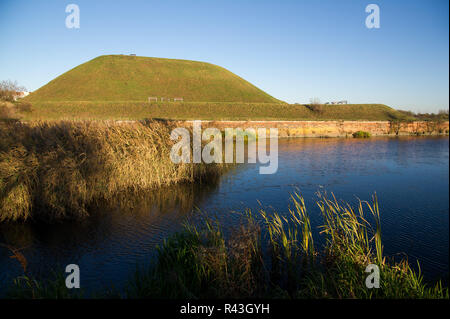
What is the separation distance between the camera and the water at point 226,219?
696 centimetres

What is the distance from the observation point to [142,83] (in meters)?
92.1

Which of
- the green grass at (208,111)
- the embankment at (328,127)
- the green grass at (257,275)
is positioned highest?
the green grass at (208,111)

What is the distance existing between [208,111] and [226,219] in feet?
191

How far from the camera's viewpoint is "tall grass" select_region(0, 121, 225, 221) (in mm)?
9453

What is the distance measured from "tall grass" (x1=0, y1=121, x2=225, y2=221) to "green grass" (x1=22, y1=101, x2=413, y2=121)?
153 feet

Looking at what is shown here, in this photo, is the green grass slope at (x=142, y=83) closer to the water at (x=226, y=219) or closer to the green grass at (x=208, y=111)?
the green grass at (x=208, y=111)

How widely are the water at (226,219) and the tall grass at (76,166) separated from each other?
2.36 ft

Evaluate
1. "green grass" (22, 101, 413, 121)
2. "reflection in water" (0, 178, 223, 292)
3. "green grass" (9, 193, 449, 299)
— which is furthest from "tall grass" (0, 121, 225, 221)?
"green grass" (22, 101, 413, 121)

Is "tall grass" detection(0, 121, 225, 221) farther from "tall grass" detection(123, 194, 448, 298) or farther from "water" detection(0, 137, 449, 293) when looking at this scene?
"tall grass" detection(123, 194, 448, 298)

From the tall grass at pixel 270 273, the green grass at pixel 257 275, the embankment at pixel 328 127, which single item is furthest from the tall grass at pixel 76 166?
the embankment at pixel 328 127

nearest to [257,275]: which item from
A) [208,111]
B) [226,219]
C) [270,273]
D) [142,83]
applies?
[270,273]

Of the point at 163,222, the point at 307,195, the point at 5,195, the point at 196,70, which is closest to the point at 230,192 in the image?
the point at 307,195
